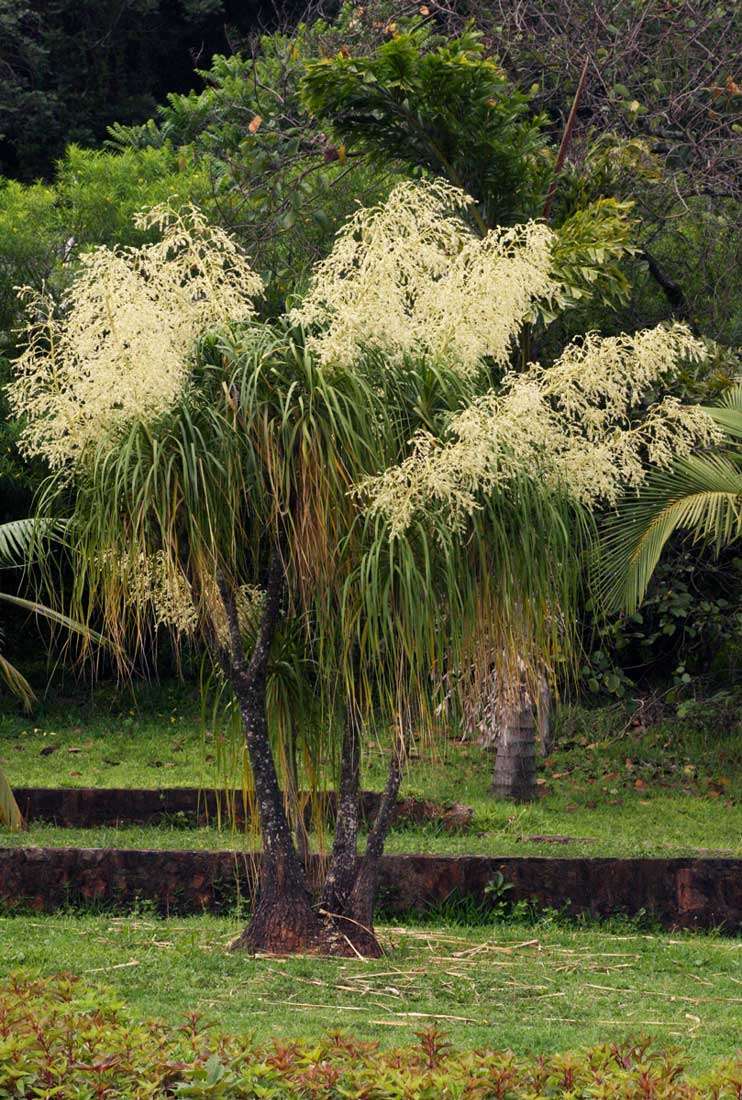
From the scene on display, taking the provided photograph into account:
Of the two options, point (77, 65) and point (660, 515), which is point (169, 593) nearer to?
point (660, 515)

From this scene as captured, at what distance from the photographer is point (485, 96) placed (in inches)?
394

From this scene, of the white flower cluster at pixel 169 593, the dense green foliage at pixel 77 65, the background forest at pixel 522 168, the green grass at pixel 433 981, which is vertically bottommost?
the green grass at pixel 433 981

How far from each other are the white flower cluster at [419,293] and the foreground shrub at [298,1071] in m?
3.10

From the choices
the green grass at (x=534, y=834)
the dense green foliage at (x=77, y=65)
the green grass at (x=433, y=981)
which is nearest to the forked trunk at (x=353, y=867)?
the green grass at (x=433, y=981)

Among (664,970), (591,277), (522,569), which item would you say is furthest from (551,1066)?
(591,277)

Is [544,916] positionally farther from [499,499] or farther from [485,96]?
[485,96]

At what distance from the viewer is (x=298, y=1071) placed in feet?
12.4

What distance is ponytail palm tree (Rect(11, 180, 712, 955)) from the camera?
609cm

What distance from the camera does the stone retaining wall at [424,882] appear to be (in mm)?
8031

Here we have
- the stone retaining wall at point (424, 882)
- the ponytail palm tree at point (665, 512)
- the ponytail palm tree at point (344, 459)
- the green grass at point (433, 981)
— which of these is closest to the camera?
the green grass at point (433, 981)

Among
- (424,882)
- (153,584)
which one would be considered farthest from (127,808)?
(153,584)

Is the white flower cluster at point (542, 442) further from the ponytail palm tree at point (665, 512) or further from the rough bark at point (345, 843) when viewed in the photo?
the ponytail palm tree at point (665, 512)

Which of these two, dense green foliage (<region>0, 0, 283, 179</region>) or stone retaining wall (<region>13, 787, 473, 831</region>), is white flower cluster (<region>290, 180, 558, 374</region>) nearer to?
stone retaining wall (<region>13, 787, 473, 831</region>)

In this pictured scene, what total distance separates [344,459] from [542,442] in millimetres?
875
